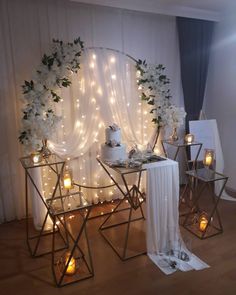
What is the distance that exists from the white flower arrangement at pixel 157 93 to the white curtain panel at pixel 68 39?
176 mm

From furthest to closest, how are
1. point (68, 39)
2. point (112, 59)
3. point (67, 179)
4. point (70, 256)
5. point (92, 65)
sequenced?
point (112, 59), point (92, 65), point (68, 39), point (67, 179), point (70, 256)

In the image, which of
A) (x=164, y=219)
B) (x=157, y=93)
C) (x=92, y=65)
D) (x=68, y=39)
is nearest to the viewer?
(x=164, y=219)

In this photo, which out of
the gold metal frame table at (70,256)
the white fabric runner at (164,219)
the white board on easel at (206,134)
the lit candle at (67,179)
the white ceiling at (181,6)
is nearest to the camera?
the gold metal frame table at (70,256)

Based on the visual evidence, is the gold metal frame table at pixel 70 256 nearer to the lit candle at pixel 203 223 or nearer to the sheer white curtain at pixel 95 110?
the sheer white curtain at pixel 95 110

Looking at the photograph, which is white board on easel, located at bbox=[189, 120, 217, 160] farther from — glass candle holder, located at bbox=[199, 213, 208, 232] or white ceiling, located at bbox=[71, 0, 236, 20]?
white ceiling, located at bbox=[71, 0, 236, 20]

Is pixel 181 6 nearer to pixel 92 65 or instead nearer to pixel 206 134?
pixel 92 65

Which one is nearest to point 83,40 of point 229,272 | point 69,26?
point 69,26

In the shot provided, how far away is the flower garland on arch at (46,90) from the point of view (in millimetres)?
2643

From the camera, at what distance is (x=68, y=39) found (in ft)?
9.81

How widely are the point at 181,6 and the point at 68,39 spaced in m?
1.39

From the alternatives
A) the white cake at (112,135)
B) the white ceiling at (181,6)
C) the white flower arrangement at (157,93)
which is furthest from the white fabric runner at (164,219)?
the white ceiling at (181,6)

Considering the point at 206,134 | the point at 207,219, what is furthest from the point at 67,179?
the point at 206,134

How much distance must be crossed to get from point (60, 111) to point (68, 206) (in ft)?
4.17

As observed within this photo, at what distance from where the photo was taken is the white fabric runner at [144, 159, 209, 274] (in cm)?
231
